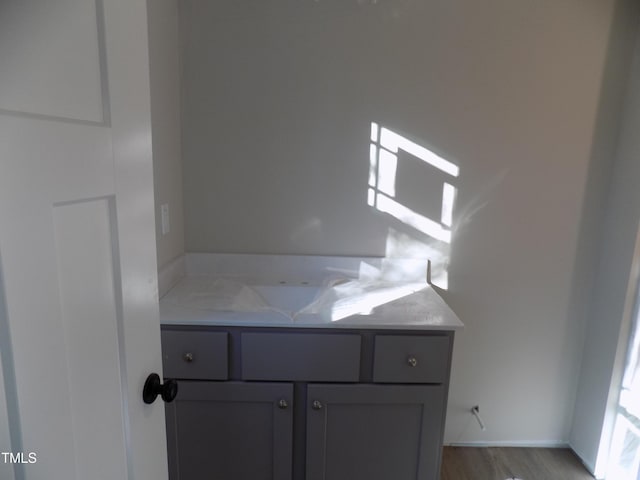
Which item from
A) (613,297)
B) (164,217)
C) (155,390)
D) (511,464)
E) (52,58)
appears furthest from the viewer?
(511,464)

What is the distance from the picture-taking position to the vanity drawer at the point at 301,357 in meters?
1.39

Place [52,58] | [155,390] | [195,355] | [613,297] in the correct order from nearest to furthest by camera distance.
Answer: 1. [52,58]
2. [155,390]
3. [195,355]
4. [613,297]

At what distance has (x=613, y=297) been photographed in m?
1.77

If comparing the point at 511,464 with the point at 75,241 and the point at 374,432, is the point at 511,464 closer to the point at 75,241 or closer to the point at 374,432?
the point at 374,432

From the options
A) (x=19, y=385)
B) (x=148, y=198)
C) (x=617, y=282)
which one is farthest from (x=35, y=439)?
(x=617, y=282)

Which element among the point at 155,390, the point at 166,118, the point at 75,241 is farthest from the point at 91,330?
the point at 166,118

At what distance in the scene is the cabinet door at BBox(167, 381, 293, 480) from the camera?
55.6 inches

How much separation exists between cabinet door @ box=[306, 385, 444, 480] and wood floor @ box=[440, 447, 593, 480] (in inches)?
20.2

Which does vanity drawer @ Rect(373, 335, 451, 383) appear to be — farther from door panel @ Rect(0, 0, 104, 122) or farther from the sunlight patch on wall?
door panel @ Rect(0, 0, 104, 122)

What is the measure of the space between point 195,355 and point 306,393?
437 mm

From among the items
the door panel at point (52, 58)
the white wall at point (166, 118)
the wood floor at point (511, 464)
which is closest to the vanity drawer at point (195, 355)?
the white wall at point (166, 118)

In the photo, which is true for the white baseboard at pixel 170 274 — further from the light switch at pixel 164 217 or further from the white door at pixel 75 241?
the white door at pixel 75 241

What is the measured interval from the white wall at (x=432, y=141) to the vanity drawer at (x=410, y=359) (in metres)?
0.59

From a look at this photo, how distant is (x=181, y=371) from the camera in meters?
1.40
